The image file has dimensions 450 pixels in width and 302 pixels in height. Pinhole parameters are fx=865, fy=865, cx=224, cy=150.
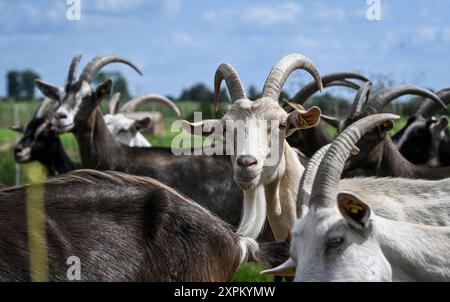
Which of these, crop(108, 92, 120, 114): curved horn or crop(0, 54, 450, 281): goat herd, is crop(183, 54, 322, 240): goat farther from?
crop(108, 92, 120, 114): curved horn

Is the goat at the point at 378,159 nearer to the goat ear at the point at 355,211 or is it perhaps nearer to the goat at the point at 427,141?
the goat at the point at 427,141

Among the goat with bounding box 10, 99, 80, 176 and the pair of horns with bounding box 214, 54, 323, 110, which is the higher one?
the pair of horns with bounding box 214, 54, 323, 110

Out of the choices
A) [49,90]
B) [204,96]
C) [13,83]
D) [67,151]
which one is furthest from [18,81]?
[49,90]

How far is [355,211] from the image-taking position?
4.06 metres

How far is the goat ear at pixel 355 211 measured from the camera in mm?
4016

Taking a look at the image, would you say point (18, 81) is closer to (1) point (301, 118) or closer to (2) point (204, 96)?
(2) point (204, 96)

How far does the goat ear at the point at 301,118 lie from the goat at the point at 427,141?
4.24 metres

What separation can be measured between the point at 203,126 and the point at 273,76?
2.10 ft

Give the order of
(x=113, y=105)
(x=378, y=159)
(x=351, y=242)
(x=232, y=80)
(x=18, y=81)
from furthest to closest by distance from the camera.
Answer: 1. (x=18, y=81)
2. (x=113, y=105)
3. (x=378, y=159)
4. (x=232, y=80)
5. (x=351, y=242)

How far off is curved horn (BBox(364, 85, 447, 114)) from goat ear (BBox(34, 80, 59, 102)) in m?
4.04

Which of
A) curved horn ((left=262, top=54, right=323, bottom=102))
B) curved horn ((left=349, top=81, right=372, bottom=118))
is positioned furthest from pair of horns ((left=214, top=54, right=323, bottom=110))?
curved horn ((left=349, top=81, right=372, bottom=118))

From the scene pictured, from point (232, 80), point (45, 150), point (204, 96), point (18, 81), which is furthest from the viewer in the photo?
point (18, 81)

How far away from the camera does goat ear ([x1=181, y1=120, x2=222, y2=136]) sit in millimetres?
6372

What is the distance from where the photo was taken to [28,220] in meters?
4.43
